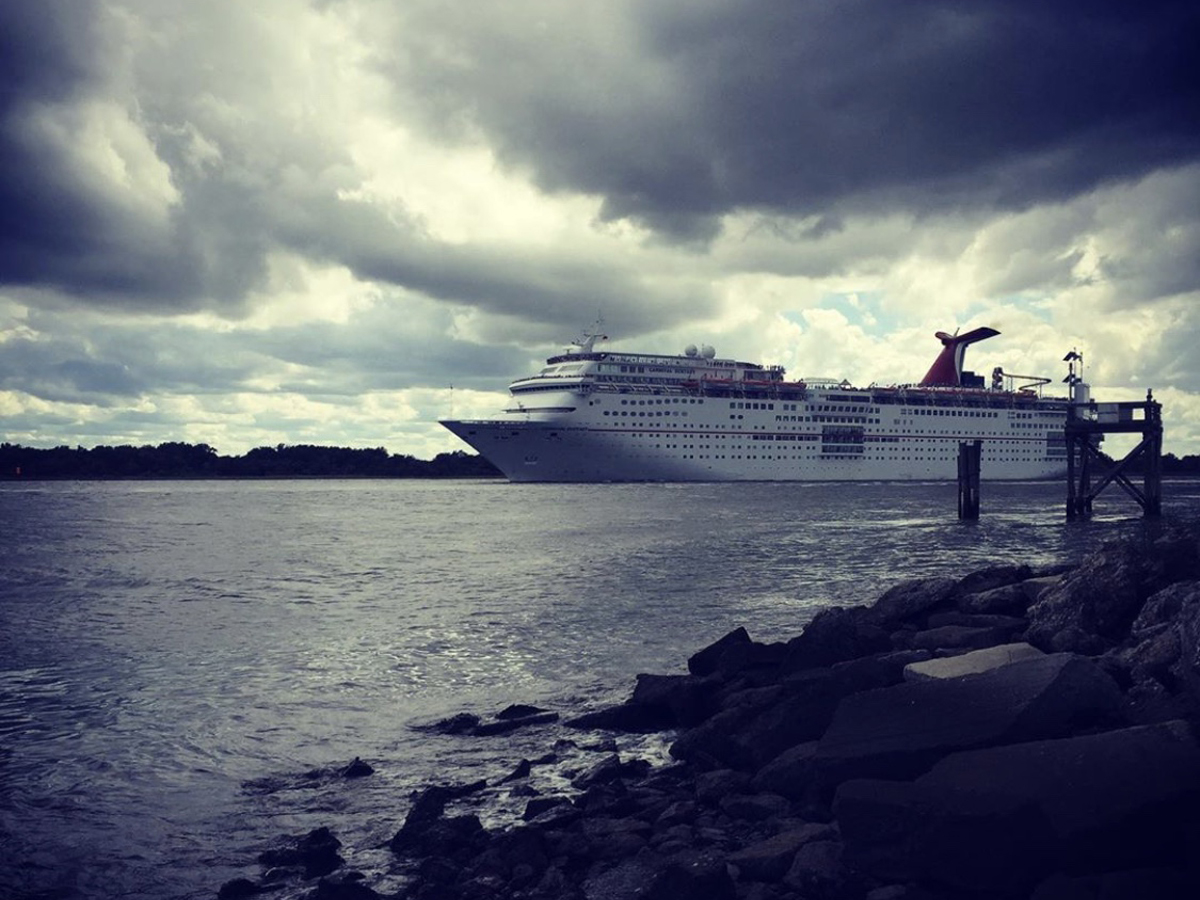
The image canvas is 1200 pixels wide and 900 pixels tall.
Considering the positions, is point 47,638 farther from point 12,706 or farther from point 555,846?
point 555,846

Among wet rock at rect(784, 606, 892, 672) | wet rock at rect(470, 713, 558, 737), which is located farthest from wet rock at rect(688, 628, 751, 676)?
wet rock at rect(470, 713, 558, 737)

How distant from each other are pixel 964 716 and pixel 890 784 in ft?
3.74

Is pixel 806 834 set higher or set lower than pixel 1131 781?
lower

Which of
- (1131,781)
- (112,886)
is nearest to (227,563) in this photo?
(112,886)

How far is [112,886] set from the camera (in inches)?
265

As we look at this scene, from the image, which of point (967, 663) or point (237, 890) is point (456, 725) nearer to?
point (237, 890)

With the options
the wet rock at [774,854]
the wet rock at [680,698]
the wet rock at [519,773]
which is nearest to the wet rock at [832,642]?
the wet rock at [680,698]

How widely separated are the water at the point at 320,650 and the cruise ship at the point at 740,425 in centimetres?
3528

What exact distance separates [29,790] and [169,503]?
7278 cm

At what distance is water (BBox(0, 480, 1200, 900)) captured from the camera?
7.90 meters

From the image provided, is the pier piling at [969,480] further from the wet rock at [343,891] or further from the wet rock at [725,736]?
the wet rock at [343,891]

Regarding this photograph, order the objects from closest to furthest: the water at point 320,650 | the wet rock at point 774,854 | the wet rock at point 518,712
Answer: the wet rock at point 774,854 → the water at point 320,650 → the wet rock at point 518,712

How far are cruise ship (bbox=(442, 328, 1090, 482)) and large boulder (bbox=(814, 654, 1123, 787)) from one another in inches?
2726

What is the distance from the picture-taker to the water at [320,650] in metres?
7.90
